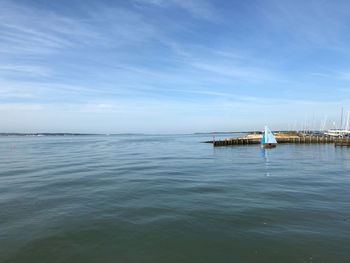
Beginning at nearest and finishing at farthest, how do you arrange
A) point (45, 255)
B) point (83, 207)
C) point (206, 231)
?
1. point (45, 255)
2. point (206, 231)
3. point (83, 207)

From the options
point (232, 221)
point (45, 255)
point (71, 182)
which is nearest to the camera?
point (45, 255)

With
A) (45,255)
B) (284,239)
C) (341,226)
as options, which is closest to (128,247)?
(45,255)

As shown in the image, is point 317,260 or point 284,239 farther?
point 284,239

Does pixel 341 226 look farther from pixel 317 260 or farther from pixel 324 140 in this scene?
pixel 324 140

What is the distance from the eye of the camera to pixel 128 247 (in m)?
8.48

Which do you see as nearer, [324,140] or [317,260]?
[317,260]

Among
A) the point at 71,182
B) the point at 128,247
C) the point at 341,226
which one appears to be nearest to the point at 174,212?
the point at 128,247

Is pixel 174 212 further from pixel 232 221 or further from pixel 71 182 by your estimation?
pixel 71 182

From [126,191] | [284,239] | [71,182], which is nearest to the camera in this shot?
[284,239]

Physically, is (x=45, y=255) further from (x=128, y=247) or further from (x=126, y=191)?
(x=126, y=191)

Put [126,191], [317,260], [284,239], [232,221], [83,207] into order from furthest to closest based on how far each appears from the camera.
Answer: [126,191]
[83,207]
[232,221]
[284,239]
[317,260]

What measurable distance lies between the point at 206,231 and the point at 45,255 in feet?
21.0

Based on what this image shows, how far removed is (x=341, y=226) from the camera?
1001 cm

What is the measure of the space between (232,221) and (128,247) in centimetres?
513
